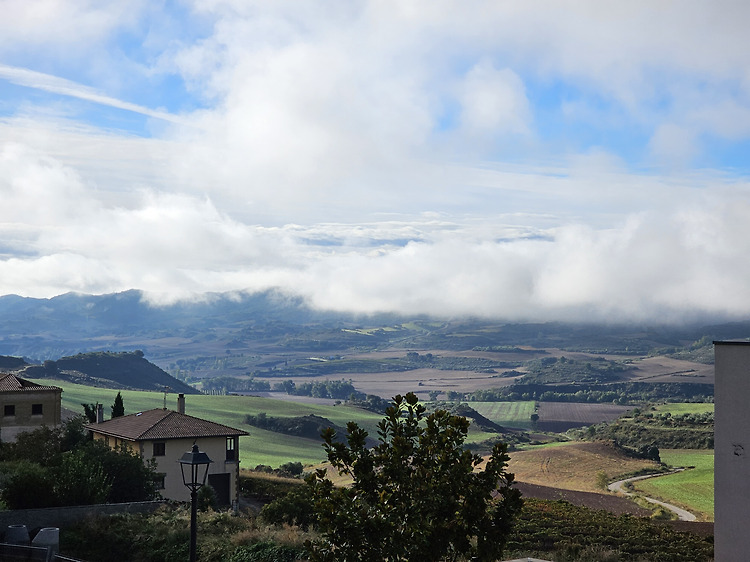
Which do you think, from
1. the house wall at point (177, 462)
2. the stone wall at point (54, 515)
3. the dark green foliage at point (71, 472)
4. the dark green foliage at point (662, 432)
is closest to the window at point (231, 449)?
the house wall at point (177, 462)

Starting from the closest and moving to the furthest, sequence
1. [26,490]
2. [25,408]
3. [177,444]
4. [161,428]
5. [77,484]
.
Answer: [26,490] → [77,484] → [177,444] → [161,428] → [25,408]

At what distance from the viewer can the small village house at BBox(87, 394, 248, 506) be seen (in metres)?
42.7

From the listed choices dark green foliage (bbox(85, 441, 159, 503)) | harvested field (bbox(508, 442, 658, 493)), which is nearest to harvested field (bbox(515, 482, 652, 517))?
harvested field (bbox(508, 442, 658, 493))

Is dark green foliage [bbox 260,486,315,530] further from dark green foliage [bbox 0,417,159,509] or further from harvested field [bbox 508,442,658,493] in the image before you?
harvested field [bbox 508,442,658,493]

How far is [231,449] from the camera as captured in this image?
4506 cm

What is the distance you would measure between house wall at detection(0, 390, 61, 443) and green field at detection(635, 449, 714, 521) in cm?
4000

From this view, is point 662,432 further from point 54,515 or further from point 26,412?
point 54,515

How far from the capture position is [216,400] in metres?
169

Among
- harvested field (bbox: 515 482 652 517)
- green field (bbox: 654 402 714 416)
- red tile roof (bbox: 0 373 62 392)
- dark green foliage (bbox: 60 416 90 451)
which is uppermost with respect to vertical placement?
red tile roof (bbox: 0 373 62 392)

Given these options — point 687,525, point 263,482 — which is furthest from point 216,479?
point 687,525

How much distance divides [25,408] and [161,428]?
8936 mm

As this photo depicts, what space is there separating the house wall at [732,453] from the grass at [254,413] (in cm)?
8235

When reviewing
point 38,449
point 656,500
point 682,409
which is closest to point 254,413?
point 682,409

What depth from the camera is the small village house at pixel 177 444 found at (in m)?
42.7
